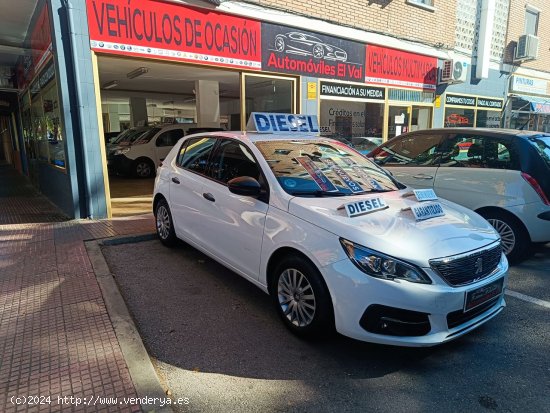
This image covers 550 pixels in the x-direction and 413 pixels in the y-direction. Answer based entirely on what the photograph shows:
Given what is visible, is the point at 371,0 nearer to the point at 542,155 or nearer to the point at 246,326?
the point at 542,155

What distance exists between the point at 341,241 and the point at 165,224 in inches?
127

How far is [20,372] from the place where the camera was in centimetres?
267

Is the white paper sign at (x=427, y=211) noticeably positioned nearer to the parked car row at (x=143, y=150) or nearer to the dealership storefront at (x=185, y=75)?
the dealership storefront at (x=185, y=75)

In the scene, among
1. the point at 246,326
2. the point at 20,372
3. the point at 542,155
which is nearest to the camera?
the point at 20,372

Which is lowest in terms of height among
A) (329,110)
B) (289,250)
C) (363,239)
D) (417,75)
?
(289,250)

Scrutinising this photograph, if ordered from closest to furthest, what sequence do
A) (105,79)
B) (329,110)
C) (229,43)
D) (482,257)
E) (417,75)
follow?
(482,257) → (229,43) → (329,110) → (417,75) → (105,79)

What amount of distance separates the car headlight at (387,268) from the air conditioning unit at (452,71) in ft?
36.7

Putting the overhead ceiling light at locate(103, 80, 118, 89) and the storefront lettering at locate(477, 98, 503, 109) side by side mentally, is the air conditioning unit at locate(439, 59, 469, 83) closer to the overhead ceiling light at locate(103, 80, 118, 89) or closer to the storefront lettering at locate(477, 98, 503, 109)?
the storefront lettering at locate(477, 98, 503, 109)

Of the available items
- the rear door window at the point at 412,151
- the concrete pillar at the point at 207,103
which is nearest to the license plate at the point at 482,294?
the rear door window at the point at 412,151

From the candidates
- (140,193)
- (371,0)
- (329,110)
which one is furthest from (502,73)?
(140,193)

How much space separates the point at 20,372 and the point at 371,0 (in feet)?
34.6

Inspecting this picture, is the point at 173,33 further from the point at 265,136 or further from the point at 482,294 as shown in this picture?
the point at 482,294

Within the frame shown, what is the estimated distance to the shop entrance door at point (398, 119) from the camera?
11.3 meters

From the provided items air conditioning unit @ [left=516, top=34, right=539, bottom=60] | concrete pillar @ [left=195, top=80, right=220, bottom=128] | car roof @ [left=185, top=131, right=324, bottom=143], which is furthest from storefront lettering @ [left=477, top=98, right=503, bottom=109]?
car roof @ [left=185, top=131, right=324, bottom=143]
